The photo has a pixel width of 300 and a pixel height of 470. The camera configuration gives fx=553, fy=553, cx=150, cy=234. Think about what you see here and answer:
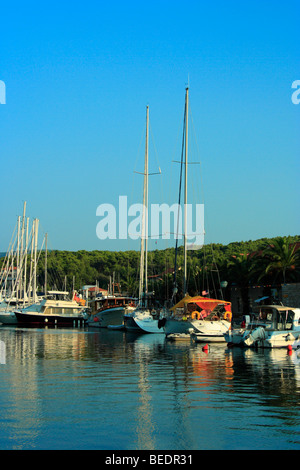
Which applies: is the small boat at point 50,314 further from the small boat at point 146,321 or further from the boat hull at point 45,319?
the small boat at point 146,321

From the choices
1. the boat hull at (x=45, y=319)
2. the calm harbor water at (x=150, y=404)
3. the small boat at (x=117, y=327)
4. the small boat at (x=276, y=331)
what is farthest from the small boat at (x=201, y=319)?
the boat hull at (x=45, y=319)

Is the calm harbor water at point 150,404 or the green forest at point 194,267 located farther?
the green forest at point 194,267

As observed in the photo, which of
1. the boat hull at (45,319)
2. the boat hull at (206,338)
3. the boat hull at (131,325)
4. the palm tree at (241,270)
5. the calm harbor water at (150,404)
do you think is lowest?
the boat hull at (45,319)

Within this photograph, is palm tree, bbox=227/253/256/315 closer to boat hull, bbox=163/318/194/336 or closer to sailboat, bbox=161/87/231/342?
sailboat, bbox=161/87/231/342

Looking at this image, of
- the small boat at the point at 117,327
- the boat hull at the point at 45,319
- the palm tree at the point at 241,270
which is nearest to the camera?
the palm tree at the point at 241,270

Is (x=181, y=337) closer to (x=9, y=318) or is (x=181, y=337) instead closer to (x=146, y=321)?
(x=146, y=321)

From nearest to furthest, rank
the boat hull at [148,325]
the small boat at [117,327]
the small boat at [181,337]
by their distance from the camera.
Answer: the small boat at [181,337] → the boat hull at [148,325] → the small boat at [117,327]

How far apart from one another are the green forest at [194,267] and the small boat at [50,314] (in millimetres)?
10680

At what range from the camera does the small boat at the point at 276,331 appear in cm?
3356

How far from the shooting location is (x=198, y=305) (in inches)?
1678

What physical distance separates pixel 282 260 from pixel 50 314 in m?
39.5

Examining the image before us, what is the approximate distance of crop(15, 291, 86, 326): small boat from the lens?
8088 centimetres

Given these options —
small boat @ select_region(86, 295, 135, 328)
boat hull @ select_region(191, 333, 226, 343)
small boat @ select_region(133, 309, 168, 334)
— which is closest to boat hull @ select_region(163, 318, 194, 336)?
boat hull @ select_region(191, 333, 226, 343)
